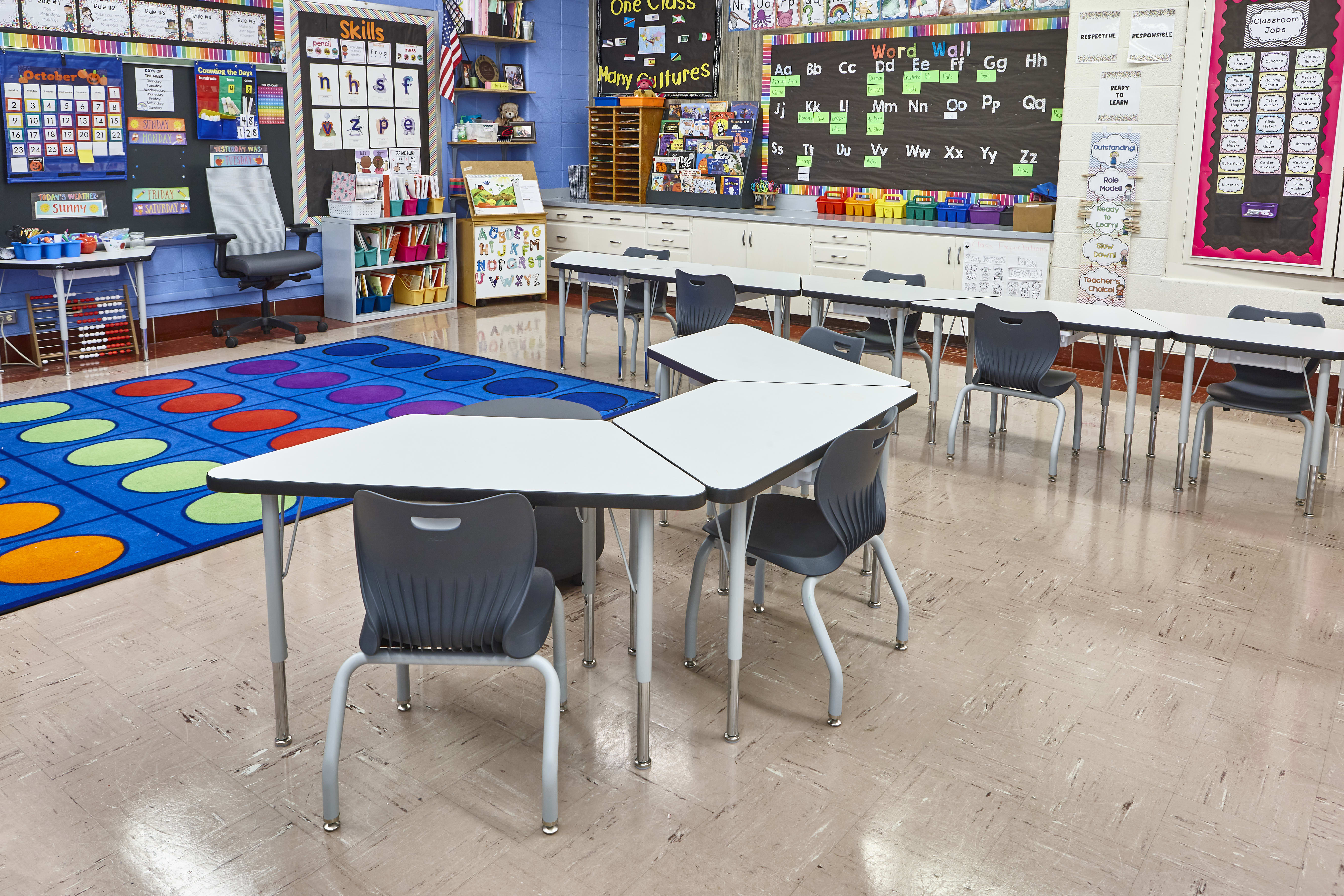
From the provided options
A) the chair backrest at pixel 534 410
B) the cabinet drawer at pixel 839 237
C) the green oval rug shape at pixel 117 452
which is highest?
the cabinet drawer at pixel 839 237

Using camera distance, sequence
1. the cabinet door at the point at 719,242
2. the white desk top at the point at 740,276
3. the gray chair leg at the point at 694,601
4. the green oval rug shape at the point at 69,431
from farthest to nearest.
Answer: the cabinet door at the point at 719,242, the white desk top at the point at 740,276, the green oval rug shape at the point at 69,431, the gray chair leg at the point at 694,601

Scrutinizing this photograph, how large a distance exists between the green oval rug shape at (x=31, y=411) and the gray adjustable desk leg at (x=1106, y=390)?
548 centimetres

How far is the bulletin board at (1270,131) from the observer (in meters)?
6.24

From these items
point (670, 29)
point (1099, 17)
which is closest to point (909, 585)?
point (1099, 17)

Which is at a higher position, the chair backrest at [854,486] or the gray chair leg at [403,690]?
the chair backrest at [854,486]

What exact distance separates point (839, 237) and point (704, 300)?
2467 mm

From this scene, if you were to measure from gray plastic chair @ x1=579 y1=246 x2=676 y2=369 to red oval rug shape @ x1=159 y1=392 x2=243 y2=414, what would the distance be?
2180 mm

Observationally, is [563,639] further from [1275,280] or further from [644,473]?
[1275,280]

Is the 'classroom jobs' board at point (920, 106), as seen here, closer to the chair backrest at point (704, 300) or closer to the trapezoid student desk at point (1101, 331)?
the trapezoid student desk at point (1101, 331)

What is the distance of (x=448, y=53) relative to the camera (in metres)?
9.22

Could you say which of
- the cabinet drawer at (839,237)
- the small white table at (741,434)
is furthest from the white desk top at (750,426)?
the cabinet drawer at (839,237)

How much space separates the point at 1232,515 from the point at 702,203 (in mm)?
5833

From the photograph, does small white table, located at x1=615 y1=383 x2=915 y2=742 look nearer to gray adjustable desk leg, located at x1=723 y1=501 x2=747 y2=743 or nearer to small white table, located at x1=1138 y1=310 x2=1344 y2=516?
gray adjustable desk leg, located at x1=723 y1=501 x2=747 y2=743

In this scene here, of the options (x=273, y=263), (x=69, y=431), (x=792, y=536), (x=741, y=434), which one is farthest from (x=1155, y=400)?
(x=273, y=263)
